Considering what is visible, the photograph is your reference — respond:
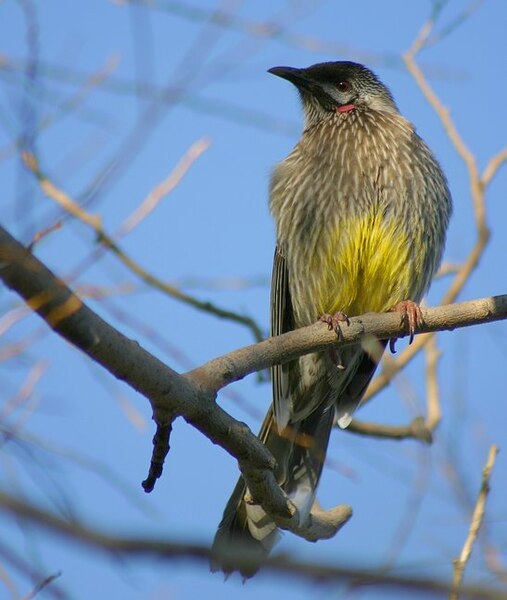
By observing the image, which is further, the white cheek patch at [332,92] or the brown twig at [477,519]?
the white cheek patch at [332,92]

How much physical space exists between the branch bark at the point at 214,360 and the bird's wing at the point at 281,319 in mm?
1117

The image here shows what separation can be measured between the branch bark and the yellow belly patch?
621 mm

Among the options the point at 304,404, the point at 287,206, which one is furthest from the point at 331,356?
the point at 287,206

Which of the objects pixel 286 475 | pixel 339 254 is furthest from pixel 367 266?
pixel 286 475

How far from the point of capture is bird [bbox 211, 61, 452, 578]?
5629mm

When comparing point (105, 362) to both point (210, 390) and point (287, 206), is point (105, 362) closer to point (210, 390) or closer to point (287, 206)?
point (210, 390)

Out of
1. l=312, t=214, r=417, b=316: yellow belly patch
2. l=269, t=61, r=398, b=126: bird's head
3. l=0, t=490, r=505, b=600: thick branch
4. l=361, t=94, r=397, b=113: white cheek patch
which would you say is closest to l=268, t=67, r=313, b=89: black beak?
l=269, t=61, r=398, b=126: bird's head

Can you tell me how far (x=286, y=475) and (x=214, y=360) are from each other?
2191mm

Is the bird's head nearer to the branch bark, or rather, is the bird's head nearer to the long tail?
the long tail

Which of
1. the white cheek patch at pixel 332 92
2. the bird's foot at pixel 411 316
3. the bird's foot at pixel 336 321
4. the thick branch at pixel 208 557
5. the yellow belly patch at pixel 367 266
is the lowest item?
the thick branch at pixel 208 557

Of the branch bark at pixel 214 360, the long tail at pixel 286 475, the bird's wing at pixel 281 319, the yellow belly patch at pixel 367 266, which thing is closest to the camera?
→ the branch bark at pixel 214 360

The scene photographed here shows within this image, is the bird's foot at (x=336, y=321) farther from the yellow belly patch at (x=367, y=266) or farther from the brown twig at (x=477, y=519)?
the brown twig at (x=477, y=519)

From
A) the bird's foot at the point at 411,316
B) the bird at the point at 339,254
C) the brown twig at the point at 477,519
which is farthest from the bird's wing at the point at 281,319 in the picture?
the brown twig at the point at 477,519

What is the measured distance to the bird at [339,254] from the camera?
222 inches
